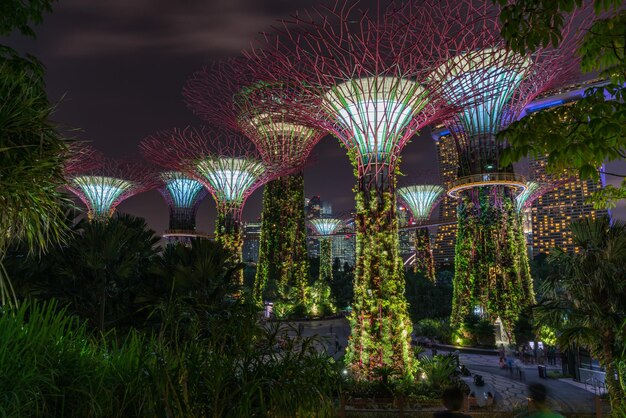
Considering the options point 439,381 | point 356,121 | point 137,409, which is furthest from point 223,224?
point 137,409

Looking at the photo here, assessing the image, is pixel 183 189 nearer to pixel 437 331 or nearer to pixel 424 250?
pixel 424 250

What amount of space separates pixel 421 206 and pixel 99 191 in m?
32.7

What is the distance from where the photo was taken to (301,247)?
33125 mm

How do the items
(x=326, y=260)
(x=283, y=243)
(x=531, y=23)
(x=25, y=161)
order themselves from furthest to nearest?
(x=326, y=260) < (x=283, y=243) < (x=25, y=161) < (x=531, y=23)

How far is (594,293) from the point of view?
932 cm

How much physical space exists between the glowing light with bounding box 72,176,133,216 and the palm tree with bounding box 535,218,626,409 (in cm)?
4053

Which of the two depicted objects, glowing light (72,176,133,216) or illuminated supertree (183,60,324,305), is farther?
glowing light (72,176,133,216)

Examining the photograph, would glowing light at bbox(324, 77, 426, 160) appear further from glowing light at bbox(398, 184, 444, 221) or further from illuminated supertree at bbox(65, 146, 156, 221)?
glowing light at bbox(398, 184, 444, 221)

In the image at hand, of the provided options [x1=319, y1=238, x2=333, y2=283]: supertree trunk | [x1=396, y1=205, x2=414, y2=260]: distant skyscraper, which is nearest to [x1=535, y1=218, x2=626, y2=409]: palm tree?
[x1=396, y1=205, x2=414, y2=260]: distant skyscraper

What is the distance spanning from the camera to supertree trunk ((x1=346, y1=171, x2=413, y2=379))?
1282 cm

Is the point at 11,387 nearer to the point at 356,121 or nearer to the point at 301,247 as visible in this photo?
the point at 356,121

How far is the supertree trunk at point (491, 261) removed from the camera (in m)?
22.9

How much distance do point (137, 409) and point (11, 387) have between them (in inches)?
41.2

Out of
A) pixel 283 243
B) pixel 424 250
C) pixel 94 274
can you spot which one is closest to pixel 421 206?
pixel 424 250
